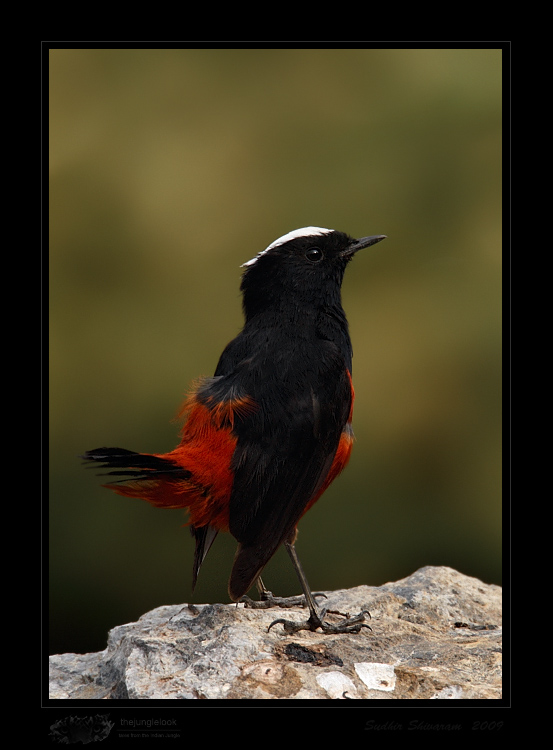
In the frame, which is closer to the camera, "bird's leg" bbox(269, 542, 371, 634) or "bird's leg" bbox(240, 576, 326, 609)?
"bird's leg" bbox(269, 542, 371, 634)

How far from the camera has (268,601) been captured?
13.3 ft

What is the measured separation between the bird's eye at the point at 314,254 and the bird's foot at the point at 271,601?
5.74 ft

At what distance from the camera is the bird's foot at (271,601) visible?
13.0ft

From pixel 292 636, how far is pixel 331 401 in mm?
1063

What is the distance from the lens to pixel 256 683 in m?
2.99

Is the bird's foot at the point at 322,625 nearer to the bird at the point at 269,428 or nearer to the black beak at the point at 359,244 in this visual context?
the bird at the point at 269,428

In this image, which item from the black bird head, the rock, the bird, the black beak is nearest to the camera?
the rock

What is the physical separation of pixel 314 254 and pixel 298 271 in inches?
5.3

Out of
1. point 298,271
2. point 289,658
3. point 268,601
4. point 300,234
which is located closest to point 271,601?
point 268,601

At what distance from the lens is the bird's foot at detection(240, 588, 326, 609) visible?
3975mm

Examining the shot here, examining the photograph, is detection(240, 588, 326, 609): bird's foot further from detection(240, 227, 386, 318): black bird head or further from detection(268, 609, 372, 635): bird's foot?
detection(240, 227, 386, 318): black bird head

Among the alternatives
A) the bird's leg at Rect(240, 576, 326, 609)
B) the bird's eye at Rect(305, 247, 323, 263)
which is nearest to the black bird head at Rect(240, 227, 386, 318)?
the bird's eye at Rect(305, 247, 323, 263)

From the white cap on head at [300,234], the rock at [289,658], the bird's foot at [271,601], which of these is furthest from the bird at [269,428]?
the bird's foot at [271,601]
